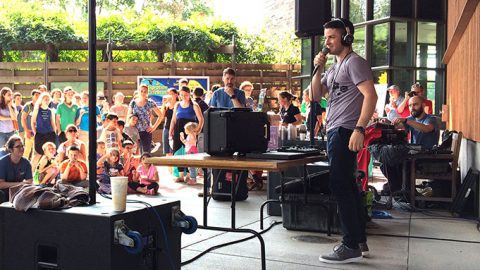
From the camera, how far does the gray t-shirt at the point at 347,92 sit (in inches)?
170

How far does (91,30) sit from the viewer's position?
3.30 m

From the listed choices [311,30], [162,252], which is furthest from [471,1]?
[162,252]

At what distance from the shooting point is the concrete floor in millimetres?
4504

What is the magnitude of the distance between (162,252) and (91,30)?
1286mm

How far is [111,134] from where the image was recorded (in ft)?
30.0

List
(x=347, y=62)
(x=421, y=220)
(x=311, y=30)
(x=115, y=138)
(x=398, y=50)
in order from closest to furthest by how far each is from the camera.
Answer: (x=347, y=62)
(x=311, y=30)
(x=421, y=220)
(x=115, y=138)
(x=398, y=50)

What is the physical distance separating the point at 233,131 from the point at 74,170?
14.3 ft

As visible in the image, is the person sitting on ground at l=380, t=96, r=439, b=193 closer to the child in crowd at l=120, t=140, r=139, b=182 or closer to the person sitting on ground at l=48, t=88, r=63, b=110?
the child in crowd at l=120, t=140, r=139, b=182

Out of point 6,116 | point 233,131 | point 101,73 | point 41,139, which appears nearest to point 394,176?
point 233,131

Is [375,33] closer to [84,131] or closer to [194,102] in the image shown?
[194,102]

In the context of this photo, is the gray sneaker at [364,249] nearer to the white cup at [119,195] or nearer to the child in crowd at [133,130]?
the white cup at [119,195]

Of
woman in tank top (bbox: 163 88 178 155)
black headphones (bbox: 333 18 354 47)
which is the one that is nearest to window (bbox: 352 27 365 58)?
woman in tank top (bbox: 163 88 178 155)

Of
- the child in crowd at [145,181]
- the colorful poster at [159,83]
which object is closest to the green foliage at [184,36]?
the colorful poster at [159,83]

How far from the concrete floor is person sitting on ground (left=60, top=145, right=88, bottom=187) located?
1.63m
